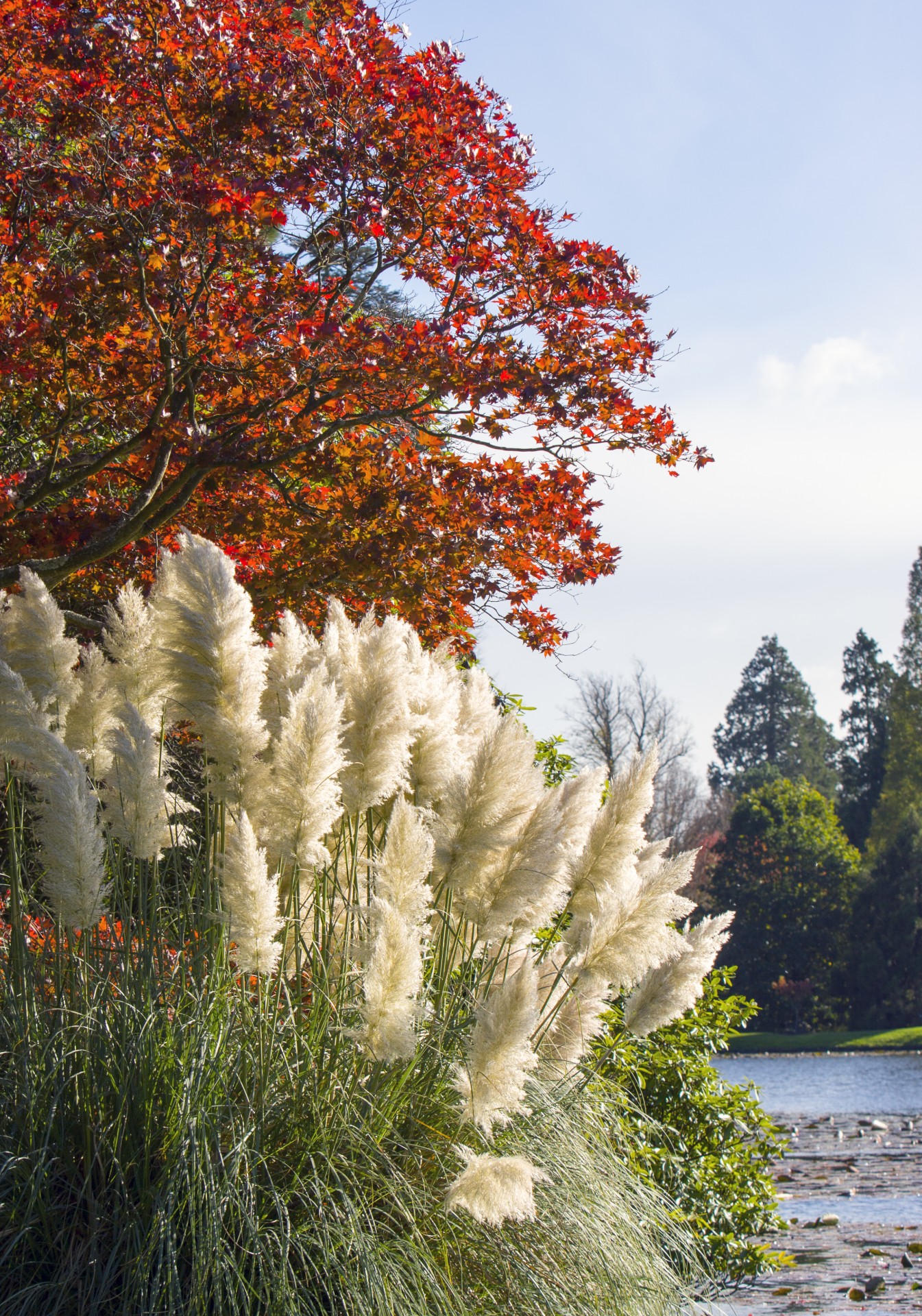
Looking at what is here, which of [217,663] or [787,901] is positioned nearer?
[217,663]

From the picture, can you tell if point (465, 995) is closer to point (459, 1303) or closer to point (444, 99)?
point (459, 1303)

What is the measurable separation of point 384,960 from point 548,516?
4050 mm

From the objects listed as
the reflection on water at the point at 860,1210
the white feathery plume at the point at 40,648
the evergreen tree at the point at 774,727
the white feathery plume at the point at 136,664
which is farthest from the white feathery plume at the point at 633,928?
the evergreen tree at the point at 774,727

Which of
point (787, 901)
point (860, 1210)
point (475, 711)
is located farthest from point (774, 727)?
point (475, 711)

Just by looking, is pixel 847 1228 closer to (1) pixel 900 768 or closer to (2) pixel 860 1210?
(2) pixel 860 1210

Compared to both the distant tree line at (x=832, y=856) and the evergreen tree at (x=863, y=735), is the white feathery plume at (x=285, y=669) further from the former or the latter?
the evergreen tree at (x=863, y=735)

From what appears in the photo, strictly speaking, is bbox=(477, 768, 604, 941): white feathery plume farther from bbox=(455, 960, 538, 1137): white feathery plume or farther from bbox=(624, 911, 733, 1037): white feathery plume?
bbox=(455, 960, 538, 1137): white feathery plume

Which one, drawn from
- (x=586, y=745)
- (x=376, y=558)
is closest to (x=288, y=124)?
(x=376, y=558)

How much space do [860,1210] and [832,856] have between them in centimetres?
2649

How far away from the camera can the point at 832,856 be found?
32656 mm

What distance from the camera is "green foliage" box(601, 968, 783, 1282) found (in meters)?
4.69

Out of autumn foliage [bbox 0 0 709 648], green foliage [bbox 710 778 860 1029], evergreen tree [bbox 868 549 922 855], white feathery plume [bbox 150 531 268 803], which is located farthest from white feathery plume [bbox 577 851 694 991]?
evergreen tree [bbox 868 549 922 855]

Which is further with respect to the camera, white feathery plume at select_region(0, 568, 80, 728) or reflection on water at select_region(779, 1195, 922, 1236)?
reflection on water at select_region(779, 1195, 922, 1236)

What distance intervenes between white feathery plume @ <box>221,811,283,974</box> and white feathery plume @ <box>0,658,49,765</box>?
25.7 inches
